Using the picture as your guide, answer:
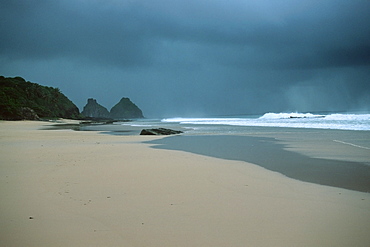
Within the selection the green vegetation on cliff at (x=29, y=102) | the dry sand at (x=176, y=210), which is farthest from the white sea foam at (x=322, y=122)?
the green vegetation on cliff at (x=29, y=102)

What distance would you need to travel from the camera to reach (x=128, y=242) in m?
3.08

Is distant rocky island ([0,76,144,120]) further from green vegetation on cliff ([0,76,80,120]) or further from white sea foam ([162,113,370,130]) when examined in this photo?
white sea foam ([162,113,370,130])

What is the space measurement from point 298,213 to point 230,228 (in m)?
1.13

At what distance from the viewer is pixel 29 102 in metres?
92.6

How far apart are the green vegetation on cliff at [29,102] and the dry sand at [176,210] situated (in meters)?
70.2

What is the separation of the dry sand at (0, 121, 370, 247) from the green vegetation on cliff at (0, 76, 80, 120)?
70.2 metres

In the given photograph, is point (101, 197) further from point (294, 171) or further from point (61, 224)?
point (294, 171)

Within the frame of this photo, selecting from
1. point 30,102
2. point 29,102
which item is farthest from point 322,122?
point 30,102

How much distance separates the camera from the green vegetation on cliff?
2655 inches

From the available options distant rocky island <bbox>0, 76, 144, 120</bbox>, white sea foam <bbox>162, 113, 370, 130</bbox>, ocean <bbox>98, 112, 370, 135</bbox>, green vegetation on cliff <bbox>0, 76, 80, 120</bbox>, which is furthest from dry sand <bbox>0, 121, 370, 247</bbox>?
green vegetation on cliff <bbox>0, 76, 80, 120</bbox>

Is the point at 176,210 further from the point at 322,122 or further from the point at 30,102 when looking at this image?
the point at 30,102

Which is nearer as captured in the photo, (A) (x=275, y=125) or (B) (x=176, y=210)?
(B) (x=176, y=210)

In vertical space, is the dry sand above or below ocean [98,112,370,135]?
below

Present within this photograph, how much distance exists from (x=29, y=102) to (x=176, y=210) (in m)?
102
